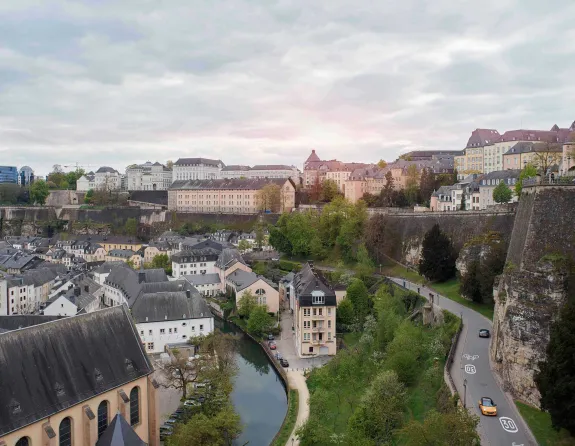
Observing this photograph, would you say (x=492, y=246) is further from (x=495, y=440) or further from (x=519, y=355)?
(x=495, y=440)

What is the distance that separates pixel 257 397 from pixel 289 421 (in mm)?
5445

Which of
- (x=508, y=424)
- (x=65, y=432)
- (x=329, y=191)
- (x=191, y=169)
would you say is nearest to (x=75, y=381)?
(x=65, y=432)

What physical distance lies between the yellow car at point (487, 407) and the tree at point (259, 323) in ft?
71.1

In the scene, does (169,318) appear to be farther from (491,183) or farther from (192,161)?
(192,161)

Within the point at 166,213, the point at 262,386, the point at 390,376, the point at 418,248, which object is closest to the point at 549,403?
the point at 390,376

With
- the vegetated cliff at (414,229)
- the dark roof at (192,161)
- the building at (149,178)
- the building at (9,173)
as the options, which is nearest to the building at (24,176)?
the building at (9,173)

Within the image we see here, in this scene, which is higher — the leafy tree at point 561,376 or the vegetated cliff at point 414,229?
the vegetated cliff at point 414,229

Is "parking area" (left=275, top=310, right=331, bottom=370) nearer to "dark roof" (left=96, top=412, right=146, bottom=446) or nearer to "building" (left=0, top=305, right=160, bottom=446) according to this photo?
"building" (left=0, top=305, right=160, bottom=446)

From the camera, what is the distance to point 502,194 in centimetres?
5181

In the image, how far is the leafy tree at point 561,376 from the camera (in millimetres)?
18000

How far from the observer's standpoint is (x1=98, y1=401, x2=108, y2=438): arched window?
2105 centimetres

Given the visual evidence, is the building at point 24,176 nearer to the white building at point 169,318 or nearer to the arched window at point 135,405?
the white building at point 169,318

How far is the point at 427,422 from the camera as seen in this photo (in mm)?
17562

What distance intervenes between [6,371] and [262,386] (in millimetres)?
17080
